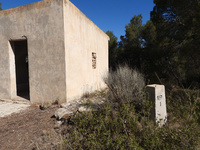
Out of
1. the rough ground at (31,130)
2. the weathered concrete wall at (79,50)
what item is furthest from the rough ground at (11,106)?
the weathered concrete wall at (79,50)

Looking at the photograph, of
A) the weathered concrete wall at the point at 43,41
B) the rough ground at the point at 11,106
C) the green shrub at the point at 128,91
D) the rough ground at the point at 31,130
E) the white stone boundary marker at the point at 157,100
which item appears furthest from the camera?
the weathered concrete wall at the point at 43,41

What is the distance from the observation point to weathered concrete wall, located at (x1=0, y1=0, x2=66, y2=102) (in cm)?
403

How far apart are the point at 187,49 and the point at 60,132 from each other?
20.9 ft

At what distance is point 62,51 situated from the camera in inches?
158

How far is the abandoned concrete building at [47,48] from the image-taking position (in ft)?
13.3

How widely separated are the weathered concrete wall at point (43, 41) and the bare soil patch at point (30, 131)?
0.79 meters

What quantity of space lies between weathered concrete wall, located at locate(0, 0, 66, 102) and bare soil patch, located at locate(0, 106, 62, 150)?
792 mm

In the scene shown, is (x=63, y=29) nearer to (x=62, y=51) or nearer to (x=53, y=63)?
(x=62, y=51)

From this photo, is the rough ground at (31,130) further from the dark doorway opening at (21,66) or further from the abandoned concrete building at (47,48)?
the dark doorway opening at (21,66)

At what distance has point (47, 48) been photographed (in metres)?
4.16

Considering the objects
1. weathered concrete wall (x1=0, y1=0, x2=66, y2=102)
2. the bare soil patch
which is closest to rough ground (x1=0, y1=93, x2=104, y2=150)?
the bare soil patch

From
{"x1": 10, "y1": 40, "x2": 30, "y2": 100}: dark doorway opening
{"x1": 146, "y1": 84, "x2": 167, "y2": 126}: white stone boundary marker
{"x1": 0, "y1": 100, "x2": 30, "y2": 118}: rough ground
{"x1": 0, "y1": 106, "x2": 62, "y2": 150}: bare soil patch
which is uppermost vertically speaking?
{"x1": 10, "y1": 40, "x2": 30, "y2": 100}: dark doorway opening

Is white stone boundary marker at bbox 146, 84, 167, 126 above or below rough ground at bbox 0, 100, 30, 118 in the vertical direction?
above

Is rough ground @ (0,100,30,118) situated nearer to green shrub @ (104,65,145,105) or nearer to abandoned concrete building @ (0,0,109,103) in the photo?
abandoned concrete building @ (0,0,109,103)
